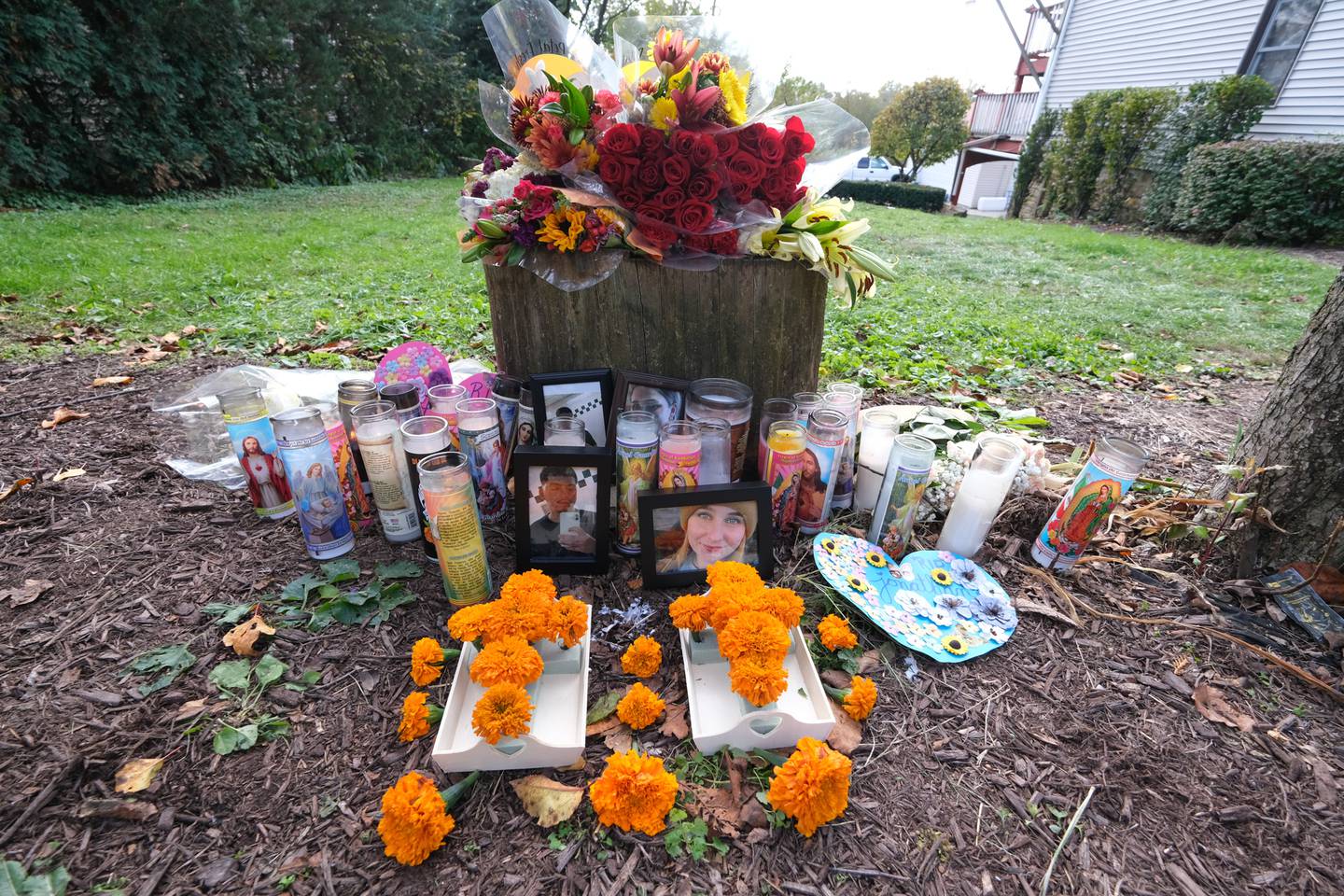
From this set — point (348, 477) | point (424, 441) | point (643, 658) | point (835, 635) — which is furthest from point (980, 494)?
point (348, 477)

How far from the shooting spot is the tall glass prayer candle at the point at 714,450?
204 centimetres

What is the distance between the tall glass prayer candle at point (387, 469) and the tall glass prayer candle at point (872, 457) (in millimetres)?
1617

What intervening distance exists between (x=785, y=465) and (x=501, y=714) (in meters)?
1.20

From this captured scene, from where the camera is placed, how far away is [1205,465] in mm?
2738

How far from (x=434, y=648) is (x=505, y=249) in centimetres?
141

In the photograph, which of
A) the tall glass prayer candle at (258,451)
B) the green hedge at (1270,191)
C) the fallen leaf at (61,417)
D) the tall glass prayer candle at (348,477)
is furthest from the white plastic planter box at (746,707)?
the green hedge at (1270,191)

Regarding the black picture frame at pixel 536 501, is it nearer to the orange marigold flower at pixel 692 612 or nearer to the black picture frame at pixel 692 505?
the black picture frame at pixel 692 505

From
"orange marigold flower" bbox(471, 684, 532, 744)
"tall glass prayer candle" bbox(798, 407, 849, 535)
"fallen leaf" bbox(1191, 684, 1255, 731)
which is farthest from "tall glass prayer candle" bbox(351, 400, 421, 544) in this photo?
"fallen leaf" bbox(1191, 684, 1255, 731)

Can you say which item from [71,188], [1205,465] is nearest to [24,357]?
[1205,465]

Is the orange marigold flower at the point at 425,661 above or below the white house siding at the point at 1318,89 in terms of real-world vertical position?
below

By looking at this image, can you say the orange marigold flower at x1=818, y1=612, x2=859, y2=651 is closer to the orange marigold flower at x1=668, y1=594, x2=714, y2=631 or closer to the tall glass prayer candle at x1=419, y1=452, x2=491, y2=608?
the orange marigold flower at x1=668, y1=594, x2=714, y2=631

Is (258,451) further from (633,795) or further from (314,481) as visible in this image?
(633,795)

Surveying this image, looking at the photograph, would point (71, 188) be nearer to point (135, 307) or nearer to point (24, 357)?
point (135, 307)

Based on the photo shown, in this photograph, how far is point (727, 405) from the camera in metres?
2.15
